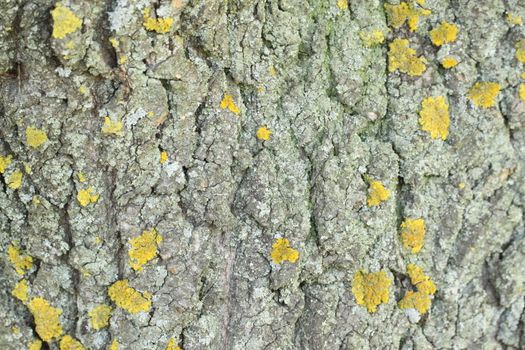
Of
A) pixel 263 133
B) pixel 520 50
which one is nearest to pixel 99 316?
pixel 263 133

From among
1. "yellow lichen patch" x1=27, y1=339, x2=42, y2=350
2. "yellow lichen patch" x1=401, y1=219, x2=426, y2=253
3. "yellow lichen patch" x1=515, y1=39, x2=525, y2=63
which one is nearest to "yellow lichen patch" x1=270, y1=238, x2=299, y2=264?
"yellow lichen patch" x1=401, y1=219, x2=426, y2=253

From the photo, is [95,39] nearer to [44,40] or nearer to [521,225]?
[44,40]

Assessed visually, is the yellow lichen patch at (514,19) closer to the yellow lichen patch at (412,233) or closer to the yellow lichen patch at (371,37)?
the yellow lichen patch at (371,37)

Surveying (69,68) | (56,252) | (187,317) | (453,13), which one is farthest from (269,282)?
(453,13)

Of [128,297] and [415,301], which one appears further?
[415,301]

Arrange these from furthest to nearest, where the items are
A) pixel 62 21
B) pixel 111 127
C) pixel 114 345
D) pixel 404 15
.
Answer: pixel 404 15 < pixel 114 345 < pixel 111 127 < pixel 62 21

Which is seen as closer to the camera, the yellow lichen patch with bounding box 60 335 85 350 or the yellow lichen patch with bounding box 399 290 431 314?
the yellow lichen patch with bounding box 60 335 85 350

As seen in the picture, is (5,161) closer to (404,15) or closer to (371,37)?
(371,37)

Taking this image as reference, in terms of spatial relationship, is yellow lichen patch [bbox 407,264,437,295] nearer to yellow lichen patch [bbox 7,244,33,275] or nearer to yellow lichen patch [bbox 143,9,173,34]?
yellow lichen patch [bbox 143,9,173,34]
